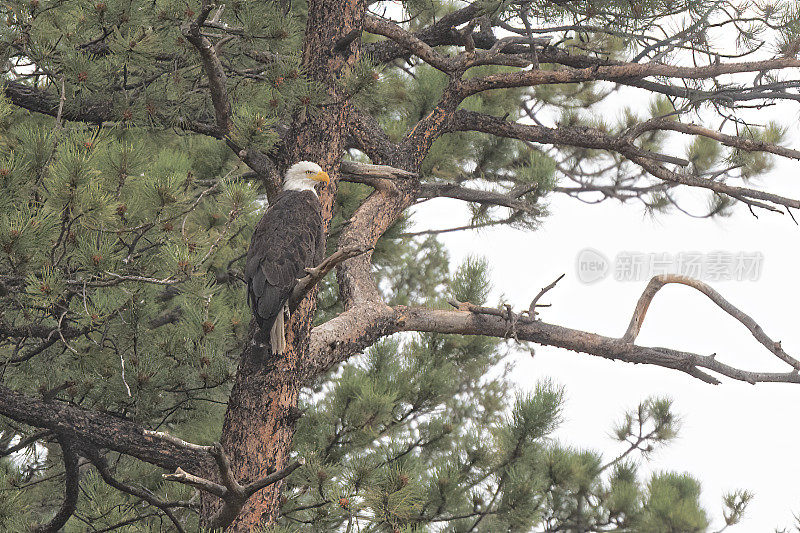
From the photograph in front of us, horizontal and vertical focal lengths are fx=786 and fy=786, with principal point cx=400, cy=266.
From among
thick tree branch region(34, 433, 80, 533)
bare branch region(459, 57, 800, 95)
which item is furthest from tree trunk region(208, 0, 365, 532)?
bare branch region(459, 57, 800, 95)

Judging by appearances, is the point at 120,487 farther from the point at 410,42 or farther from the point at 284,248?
the point at 410,42

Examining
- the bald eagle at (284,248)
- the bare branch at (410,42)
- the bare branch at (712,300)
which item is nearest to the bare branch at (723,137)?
the bare branch at (712,300)

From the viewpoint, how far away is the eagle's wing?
96.8 inches

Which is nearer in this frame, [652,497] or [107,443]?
[107,443]

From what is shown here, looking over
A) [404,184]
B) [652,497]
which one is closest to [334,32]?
[404,184]

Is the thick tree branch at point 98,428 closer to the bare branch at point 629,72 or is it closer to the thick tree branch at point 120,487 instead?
the thick tree branch at point 120,487

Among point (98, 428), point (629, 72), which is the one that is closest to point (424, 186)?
point (629, 72)

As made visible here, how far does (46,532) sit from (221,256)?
1.42m

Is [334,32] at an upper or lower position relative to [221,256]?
upper

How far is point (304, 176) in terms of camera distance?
9.35 feet

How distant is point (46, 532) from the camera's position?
2623 millimetres

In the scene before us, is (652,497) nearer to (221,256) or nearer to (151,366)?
(221,256)

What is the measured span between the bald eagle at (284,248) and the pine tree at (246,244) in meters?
0.10

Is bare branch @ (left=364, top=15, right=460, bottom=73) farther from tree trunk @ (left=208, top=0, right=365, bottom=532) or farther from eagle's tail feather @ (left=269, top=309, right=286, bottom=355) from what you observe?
eagle's tail feather @ (left=269, top=309, right=286, bottom=355)
